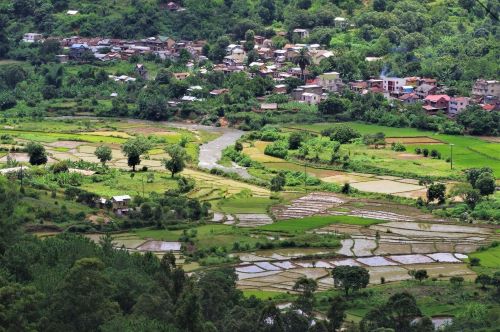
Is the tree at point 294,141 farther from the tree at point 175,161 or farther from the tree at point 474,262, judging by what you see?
the tree at point 474,262

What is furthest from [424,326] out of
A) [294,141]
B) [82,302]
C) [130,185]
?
[294,141]

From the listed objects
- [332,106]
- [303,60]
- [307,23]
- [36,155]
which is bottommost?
[36,155]

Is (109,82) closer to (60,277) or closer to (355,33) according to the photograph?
(355,33)

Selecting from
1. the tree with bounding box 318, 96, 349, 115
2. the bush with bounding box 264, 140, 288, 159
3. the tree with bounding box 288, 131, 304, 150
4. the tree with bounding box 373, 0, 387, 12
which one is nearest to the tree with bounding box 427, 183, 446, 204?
the bush with bounding box 264, 140, 288, 159

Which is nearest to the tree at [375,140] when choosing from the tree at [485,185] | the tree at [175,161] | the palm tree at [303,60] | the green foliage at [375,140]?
the green foliage at [375,140]

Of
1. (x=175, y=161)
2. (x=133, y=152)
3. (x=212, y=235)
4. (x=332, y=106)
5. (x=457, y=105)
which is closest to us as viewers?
(x=212, y=235)

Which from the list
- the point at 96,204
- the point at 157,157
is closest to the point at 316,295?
the point at 96,204

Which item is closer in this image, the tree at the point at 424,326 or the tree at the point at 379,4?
the tree at the point at 424,326

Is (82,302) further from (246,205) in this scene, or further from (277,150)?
(277,150)
